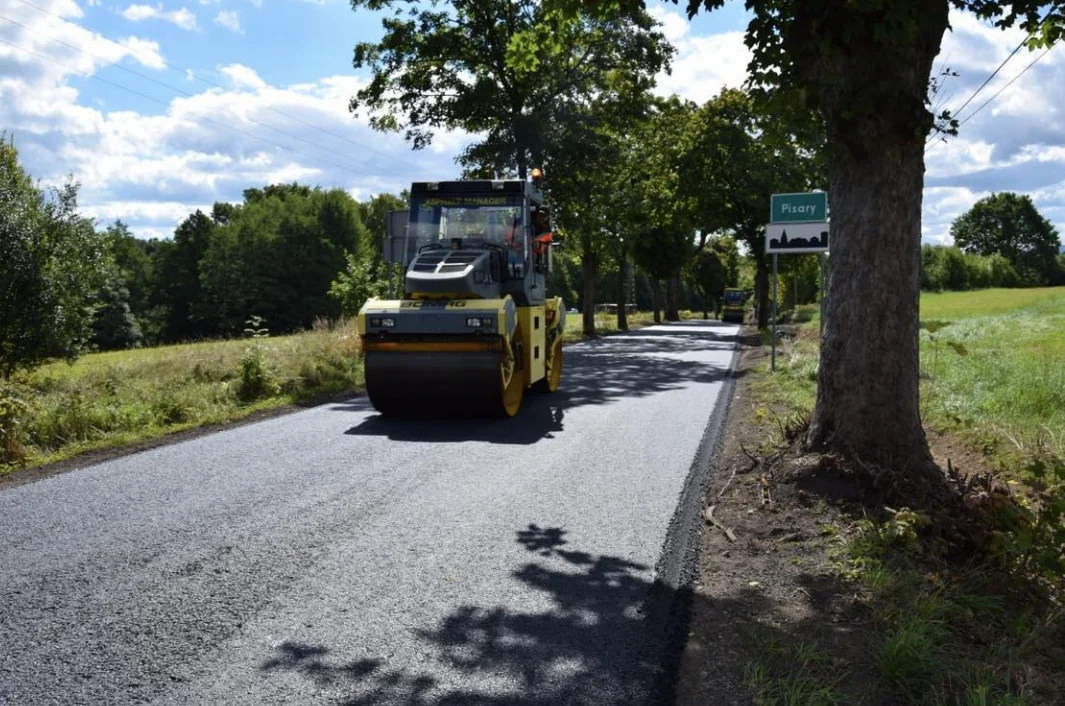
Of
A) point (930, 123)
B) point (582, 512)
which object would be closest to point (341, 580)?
point (582, 512)

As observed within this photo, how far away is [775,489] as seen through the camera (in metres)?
6.41

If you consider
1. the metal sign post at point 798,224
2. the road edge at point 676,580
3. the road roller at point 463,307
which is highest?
the metal sign post at point 798,224

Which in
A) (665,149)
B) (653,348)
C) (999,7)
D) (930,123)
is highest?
(665,149)

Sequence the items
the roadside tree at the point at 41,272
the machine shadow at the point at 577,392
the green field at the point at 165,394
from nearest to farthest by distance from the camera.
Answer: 1. the green field at the point at 165,394
2. the machine shadow at the point at 577,392
3. the roadside tree at the point at 41,272

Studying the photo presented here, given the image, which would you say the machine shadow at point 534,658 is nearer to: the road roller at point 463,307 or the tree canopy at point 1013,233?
the road roller at point 463,307

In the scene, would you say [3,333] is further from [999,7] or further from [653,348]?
[999,7]

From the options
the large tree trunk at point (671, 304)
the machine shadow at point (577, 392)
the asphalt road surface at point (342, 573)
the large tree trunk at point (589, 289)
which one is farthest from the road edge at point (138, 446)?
the large tree trunk at point (671, 304)

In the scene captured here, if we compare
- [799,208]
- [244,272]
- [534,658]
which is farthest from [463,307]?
[244,272]

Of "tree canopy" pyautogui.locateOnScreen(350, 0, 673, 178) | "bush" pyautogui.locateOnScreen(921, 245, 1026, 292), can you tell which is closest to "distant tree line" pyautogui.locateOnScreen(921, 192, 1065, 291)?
"bush" pyautogui.locateOnScreen(921, 245, 1026, 292)

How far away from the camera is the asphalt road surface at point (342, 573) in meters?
3.54

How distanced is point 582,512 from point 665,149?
32076mm

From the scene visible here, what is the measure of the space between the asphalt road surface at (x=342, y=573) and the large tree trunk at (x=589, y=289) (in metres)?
24.3

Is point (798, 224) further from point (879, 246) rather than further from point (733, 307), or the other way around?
point (733, 307)

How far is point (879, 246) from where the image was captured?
20.0 ft
